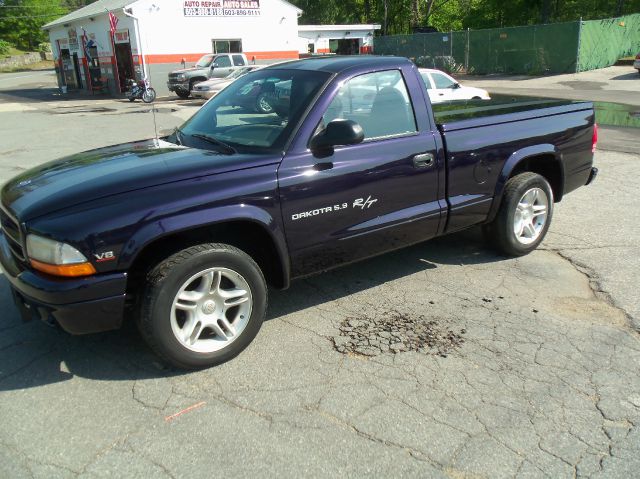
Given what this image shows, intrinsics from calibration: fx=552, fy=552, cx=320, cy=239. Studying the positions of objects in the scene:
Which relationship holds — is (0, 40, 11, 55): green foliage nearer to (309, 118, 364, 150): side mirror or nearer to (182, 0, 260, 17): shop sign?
(182, 0, 260, 17): shop sign

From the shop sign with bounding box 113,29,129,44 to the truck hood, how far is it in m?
25.5

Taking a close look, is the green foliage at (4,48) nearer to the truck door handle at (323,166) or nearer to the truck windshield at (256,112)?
the truck windshield at (256,112)

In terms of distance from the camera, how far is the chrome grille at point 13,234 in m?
3.21

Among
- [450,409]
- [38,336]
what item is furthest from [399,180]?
[38,336]

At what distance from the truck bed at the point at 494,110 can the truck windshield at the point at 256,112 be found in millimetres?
1188

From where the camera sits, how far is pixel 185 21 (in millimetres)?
27234

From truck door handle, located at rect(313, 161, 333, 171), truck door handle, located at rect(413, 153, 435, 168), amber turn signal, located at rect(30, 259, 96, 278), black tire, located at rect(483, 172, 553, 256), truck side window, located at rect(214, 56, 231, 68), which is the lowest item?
black tire, located at rect(483, 172, 553, 256)

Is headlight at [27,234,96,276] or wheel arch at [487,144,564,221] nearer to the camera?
headlight at [27,234,96,276]

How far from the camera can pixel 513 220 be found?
494cm

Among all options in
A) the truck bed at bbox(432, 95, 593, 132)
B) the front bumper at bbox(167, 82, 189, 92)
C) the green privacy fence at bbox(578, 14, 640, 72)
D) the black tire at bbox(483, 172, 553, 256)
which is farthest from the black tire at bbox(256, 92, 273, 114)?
the green privacy fence at bbox(578, 14, 640, 72)

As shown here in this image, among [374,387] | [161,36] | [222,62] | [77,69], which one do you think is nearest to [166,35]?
[161,36]

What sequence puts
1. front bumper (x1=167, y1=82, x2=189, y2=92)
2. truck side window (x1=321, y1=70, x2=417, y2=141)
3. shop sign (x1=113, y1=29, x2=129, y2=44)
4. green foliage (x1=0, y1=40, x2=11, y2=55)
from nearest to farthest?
truck side window (x1=321, y1=70, x2=417, y2=141), front bumper (x1=167, y1=82, x2=189, y2=92), shop sign (x1=113, y1=29, x2=129, y2=44), green foliage (x1=0, y1=40, x2=11, y2=55)

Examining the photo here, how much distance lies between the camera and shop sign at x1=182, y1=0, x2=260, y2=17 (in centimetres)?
2717

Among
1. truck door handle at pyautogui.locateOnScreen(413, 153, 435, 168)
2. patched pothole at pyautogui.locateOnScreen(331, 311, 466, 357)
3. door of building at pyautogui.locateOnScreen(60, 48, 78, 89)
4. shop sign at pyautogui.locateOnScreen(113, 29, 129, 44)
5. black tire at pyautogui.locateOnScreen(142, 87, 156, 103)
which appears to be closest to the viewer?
patched pothole at pyautogui.locateOnScreen(331, 311, 466, 357)
